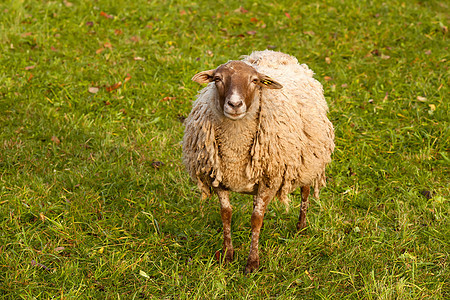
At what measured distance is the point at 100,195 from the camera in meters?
4.73

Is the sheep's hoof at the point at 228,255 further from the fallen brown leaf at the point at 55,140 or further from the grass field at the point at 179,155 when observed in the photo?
the fallen brown leaf at the point at 55,140

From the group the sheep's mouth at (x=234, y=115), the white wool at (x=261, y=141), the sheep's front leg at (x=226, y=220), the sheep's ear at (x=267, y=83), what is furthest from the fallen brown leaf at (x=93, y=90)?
the sheep's mouth at (x=234, y=115)

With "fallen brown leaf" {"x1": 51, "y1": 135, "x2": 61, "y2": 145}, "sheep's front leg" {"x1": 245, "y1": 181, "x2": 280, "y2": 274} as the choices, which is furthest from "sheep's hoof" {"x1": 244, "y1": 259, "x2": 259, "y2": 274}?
"fallen brown leaf" {"x1": 51, "y1": 135, "x2": 61, "y2": 145}

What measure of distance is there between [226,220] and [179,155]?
163 cm

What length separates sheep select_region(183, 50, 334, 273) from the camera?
11.4 feet

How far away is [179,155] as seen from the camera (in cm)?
546

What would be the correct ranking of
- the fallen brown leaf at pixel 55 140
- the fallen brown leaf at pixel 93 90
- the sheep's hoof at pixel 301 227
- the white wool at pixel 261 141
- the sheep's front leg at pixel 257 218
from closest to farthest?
the white wool at pixel 261 141, the sheep's front leg at pixel 257 218, the sheep's hoof at pixel 301 227, the fallen brown leaf at pixel 55 140, the fallen brown leaf at pixel 93 90

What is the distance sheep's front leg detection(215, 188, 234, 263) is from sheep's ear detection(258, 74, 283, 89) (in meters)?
0.99

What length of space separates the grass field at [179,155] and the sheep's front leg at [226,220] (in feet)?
0.49

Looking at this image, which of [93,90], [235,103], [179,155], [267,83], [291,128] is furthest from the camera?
[93,90]

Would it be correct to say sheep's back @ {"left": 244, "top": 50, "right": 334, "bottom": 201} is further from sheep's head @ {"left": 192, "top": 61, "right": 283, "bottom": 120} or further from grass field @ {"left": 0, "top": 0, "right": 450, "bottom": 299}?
grass field @ {"left": 0, "top": 0, "right": 450, "bottom": 299}

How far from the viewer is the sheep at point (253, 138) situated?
346cm

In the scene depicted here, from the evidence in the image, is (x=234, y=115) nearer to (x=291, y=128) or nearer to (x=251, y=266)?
(x=291, y=128)

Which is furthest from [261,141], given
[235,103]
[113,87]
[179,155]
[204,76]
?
[113,87]
